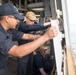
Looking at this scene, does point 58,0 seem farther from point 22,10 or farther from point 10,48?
point 10,48

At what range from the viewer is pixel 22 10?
4422 mm

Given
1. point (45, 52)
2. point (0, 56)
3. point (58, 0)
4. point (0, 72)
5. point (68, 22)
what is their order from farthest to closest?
point (58, 0)
point (45, 52)
point (68, 22)
point (0, 72)
point (0, 56)

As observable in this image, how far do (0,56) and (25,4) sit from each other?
3.02 meters

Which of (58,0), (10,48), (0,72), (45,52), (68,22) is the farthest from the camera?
(58,0)

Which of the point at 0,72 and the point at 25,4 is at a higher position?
the point at 25,4

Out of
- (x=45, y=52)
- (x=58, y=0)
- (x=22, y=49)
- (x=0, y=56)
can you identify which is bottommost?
(x=45, y=52)

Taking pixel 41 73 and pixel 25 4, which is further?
pixel 25 4

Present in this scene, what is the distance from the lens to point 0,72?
1865 mm

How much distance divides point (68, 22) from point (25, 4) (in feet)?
7.52

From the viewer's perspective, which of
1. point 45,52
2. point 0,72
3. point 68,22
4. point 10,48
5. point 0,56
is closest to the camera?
point 10,48

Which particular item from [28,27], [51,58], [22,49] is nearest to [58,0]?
[28,27]

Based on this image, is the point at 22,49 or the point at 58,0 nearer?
the point at 22,49

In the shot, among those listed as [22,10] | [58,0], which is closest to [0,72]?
[58,0]

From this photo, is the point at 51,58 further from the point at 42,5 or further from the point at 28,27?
the point at 42,5
